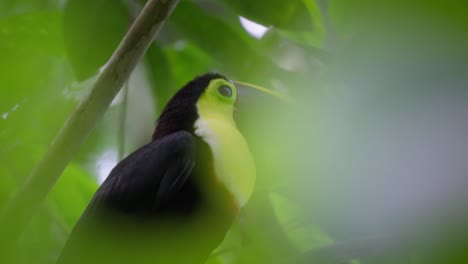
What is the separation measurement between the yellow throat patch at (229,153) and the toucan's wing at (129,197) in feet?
0.15

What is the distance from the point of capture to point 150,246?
108 centimetres

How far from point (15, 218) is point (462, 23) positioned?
633 millimetres

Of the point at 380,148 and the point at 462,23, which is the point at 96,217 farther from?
the point at 462,23

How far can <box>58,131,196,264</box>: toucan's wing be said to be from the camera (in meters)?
1.13

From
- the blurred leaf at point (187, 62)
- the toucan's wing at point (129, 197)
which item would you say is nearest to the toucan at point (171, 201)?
the toucan's wing at point (129, 197)

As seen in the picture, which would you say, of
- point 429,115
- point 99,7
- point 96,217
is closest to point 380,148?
point 429,115

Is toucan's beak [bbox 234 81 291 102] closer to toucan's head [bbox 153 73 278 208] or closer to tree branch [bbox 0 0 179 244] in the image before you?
toucan's head [bbox 153 73 278 208]

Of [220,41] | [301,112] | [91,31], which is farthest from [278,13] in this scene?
[301,112]

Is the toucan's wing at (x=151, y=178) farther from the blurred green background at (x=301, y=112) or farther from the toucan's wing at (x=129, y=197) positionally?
the blurred green background at (x=301, y=112)

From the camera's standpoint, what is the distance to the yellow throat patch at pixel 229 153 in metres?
1.22

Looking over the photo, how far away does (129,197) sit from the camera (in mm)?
1195

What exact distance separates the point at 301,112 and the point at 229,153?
15.5 inches

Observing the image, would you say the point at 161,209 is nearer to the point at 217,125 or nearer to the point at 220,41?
the point at 217,125

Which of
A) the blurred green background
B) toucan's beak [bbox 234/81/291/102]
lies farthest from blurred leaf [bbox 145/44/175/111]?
toucan's beak [bbox 234/81/291/102]
